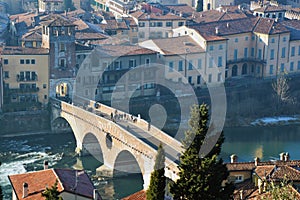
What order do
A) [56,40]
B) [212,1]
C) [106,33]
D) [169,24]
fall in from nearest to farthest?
[56,40] → [106,33] → [169,24] → [212,1]

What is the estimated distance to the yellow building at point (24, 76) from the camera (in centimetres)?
4778

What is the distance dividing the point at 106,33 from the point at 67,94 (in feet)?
32.3

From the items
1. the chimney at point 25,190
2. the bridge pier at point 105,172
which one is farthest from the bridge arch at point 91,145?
the chimney at point 25,190

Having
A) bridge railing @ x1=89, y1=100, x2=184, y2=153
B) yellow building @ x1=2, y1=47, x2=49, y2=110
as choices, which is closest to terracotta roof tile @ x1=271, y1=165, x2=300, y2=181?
bridge railing @ x1=89, y1=100, x2=184, y2=153

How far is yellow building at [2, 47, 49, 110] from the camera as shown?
157ft

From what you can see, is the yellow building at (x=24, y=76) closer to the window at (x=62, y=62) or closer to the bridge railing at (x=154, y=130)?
the window at (x=62, y=62)

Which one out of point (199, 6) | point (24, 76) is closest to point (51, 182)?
point (24, 76)

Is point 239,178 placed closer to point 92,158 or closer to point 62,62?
point 92,158

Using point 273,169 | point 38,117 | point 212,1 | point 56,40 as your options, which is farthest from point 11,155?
point 212,1

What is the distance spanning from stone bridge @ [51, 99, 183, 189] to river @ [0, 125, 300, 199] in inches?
31.8

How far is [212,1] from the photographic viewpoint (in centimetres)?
7194

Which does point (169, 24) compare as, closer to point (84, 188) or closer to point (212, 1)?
point (212, 1)

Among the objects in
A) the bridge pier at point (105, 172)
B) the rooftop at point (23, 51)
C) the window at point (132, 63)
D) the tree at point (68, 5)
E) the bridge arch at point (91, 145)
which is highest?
the tree at point (68, 5)

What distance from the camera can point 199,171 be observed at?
65.6 feet
